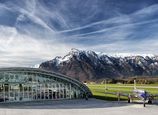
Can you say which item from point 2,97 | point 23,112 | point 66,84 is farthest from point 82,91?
point 23,112

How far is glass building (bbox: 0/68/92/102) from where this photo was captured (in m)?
47.2

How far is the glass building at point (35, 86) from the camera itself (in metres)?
47.2

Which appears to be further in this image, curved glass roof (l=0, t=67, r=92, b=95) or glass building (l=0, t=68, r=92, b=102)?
curved glass roof (l=0, t=67, r=92, b=95)

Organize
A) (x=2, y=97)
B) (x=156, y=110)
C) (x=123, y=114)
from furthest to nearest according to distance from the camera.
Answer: (x=2, y=97), (x=156, y=110), (x=123, y=114)

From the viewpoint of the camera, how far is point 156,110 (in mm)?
34562

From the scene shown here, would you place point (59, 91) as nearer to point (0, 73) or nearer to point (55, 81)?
point (55, 81)

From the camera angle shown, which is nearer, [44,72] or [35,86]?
[35,86]

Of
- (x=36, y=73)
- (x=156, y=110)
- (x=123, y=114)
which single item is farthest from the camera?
(x=36, y=73)

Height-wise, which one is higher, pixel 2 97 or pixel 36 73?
pixel 36 73

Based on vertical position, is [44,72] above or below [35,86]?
above

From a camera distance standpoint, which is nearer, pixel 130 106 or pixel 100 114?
pixel 100 114

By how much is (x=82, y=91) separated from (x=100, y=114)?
1937 centimetres

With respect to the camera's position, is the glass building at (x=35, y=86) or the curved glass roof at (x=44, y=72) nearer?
the glass building at (x=35, y=86)

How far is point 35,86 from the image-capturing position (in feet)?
161
